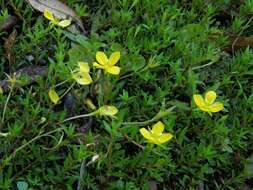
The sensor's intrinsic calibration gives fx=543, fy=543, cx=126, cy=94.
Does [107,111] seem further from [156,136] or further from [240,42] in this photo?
[240,42]

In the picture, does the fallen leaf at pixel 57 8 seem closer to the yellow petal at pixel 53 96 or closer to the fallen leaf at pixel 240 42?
the yellow petal at pixel 53 96

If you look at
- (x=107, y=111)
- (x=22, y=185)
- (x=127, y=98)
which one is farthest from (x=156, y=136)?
(x=22, y=185)

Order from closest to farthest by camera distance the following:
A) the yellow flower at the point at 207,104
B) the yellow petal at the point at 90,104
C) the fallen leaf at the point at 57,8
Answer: the yellow flower at the point at 207,104
the yellow petal at the point at 90,104
the fallen leaf at the point at 57,8

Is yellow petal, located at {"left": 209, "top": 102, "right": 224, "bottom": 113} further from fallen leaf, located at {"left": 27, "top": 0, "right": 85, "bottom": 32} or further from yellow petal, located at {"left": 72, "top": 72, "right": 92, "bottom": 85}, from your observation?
fallen leaf, located at {"left": 27, "top": 0, "right": 85, "bottom": 32}

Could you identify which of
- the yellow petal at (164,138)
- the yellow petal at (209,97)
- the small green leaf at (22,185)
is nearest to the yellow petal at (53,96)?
the small green leaf at (22,185)

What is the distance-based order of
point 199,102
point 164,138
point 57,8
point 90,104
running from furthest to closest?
point 57,8 → point 90,104 → point 199,102 → point 164,138

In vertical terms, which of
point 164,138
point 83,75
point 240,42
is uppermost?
point 83,75

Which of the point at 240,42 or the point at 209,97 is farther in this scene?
the point at 240,42
